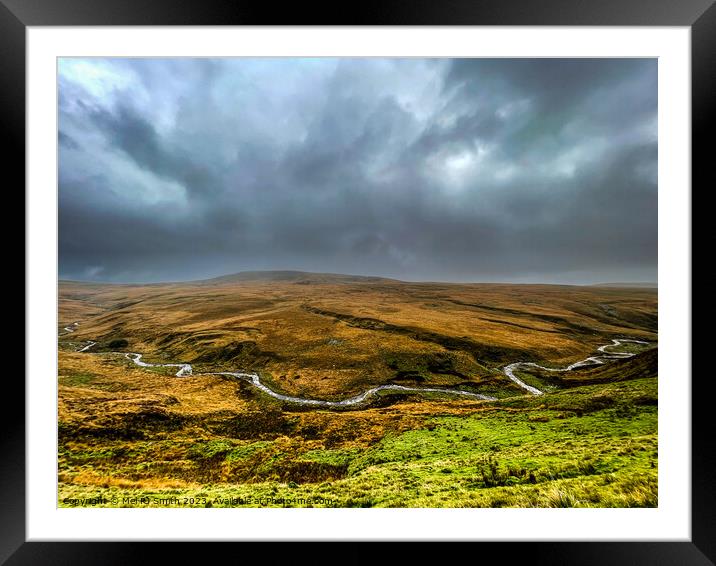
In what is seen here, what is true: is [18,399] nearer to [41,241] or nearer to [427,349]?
[41,241]

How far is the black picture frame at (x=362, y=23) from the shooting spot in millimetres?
2184

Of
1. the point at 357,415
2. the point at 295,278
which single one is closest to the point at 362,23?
the point at 357,415

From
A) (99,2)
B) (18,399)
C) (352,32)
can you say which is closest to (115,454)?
(18,399)

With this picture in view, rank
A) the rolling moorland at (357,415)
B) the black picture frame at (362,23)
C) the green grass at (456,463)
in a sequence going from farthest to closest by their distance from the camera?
the rolling moorland at (357,415)
the green grass at (456,463)
the black picture frame at (362,23)

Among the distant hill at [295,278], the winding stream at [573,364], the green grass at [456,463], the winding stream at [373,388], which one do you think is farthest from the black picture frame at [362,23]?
the distant hill at [295,278]

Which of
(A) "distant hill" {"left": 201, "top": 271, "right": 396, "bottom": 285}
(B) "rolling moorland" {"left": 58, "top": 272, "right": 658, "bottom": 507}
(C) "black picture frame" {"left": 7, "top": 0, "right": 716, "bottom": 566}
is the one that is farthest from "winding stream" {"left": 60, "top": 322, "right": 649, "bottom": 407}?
(A) "distant hill" {"left": 201, "top": 271, "right": 396, "bottom": 285}

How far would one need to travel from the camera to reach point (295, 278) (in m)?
86.1

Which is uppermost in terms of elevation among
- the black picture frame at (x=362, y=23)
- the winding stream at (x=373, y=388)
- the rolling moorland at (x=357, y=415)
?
the black picture frame at (x=362, y=23)

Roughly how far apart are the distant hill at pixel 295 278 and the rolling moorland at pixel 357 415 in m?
49.6

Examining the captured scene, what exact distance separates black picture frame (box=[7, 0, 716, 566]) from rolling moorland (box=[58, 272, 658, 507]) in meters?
1.17

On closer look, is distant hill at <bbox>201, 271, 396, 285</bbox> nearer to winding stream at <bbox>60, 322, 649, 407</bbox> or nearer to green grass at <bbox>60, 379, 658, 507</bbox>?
winding stream at <bbox>60, 322, 649, 407</bbox>

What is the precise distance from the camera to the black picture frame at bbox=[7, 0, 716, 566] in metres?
2.18

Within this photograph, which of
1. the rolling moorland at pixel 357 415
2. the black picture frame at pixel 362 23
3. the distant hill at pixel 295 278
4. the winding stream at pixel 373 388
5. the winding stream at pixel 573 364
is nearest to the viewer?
the black picture frame at pixel 362 23

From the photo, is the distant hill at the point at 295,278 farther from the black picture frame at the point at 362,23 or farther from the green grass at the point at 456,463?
the black picture frame at the point at 362,23
